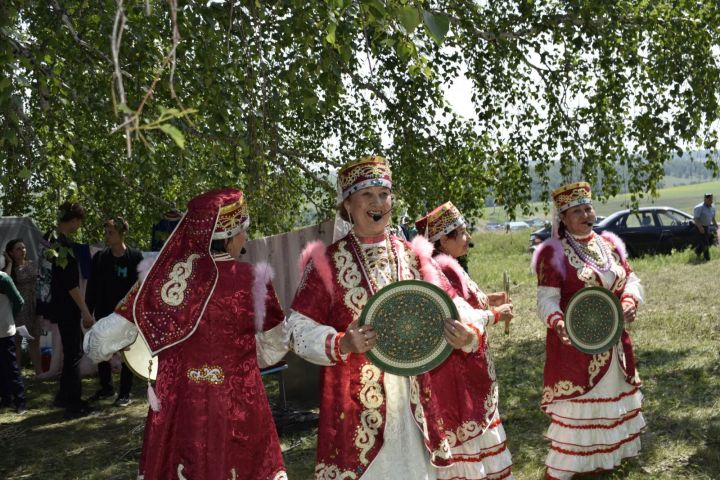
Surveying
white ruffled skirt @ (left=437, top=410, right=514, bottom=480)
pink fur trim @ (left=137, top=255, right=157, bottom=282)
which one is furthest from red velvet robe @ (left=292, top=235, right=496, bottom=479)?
white ruffled skirt @ (left=437, top=410, right=514, bottom=480)

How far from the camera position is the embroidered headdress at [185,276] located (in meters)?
3.68

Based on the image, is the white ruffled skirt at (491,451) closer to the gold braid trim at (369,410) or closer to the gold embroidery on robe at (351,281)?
the gold braid trim at (369,410)

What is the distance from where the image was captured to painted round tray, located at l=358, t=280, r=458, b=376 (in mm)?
3477

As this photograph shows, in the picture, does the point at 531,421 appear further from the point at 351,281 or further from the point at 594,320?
the point at 351,281

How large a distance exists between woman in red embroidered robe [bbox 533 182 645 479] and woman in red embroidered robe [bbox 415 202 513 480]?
0.52m

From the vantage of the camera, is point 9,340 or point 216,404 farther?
point 9,340

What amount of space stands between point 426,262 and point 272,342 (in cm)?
80

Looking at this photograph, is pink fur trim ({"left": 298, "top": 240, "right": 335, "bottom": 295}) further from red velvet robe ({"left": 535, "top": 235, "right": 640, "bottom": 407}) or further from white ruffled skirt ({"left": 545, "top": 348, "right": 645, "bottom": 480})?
white ruffled skirt ({"left": 545, "top": 348, "right": 645, "bottom": 480})

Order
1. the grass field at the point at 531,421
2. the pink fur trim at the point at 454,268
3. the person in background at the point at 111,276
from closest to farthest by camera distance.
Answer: the pink fur trim at the point at 454,268 → the grass field at the point at 531,421 → the person in background at the point at 111,276

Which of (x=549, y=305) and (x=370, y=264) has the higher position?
(x=370, y=264)

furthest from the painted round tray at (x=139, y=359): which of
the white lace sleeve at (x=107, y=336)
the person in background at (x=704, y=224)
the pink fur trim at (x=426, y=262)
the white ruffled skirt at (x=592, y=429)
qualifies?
the person in background at (x=704, y=224)

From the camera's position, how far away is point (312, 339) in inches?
140

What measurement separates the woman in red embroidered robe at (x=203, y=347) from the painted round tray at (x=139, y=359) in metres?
0.26

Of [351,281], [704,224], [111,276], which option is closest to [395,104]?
[111,276]
